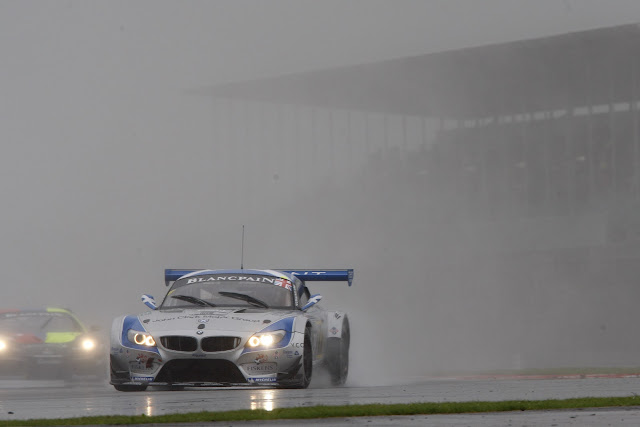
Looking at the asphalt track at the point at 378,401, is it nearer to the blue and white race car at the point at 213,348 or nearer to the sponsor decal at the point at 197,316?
the blue and white race car at the point at 213,348

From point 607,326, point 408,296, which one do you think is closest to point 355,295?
point 408,296

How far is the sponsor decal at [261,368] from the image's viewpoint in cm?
1091

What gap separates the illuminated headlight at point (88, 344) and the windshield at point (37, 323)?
0.47 metres

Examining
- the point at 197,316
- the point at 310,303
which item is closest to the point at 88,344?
the point at 310,303

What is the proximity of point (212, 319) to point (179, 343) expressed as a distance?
408mm


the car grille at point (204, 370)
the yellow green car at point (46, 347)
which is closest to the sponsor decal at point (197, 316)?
the car grille at point (204, 370)

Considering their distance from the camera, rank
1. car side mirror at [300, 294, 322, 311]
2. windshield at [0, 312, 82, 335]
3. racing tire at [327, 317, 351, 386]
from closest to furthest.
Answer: car side mirror at [300, 294, 322, 311] < racing tire at [327, 317, 351, 386] < windshield at [0, 312, 82, 335]

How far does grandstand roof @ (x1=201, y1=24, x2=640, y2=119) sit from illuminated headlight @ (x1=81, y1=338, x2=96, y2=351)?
157 ft

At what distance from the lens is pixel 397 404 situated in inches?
326

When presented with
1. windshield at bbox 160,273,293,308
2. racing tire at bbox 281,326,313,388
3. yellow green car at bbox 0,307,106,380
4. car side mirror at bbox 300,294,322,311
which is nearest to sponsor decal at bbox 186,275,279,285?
windshield at bbox 160,273,293,308

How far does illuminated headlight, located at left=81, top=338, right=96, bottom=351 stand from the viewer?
18.3 meters

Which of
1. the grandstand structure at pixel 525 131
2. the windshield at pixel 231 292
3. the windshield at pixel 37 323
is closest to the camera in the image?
the windshield at pixel 231 292

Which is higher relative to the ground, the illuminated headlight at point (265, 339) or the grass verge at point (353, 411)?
the illuminated headlight at point (265, 339)

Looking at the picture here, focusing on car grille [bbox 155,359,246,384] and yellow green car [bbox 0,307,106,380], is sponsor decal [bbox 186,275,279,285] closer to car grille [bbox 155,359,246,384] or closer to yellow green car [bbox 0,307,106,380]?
car grille [bbox 155,359,246,384]
